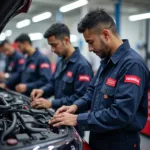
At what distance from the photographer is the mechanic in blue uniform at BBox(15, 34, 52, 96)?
3264 millimetres

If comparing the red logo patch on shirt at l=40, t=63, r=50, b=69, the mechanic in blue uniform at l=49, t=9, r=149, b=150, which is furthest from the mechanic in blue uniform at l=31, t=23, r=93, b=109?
the red logo patch on shirt at l=40, t=63, r=50, b=69

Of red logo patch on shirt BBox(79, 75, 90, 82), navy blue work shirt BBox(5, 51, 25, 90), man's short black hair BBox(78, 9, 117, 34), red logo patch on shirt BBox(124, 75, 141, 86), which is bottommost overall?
navy blue work shirt BBox(5, 51, 25, 90)

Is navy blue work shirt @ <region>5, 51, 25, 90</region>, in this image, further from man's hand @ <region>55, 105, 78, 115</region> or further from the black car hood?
the black car hood

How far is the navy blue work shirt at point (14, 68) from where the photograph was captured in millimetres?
4039

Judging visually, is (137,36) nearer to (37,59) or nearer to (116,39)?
(37,59)

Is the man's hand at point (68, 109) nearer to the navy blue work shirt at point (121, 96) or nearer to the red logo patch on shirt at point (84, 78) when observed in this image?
the navy blue work shirt at point (121, 96)

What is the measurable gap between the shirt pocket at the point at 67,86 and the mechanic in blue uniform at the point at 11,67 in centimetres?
185

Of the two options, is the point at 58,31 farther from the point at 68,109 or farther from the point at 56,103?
the point at 68,109

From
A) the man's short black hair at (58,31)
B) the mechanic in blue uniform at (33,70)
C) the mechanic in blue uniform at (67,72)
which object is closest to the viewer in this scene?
the mechanic in blue uniform at (67,72)

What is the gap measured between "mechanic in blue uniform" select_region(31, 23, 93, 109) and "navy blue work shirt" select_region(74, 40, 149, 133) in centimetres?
62

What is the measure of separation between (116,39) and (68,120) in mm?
613

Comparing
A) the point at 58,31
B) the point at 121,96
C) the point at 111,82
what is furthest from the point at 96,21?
the point at 58,31

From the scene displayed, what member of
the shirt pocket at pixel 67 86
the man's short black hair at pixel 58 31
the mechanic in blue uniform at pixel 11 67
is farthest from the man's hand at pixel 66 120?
the mechanic in blue uniform at pixel 11 67

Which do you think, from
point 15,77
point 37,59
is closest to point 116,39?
point 37,59
